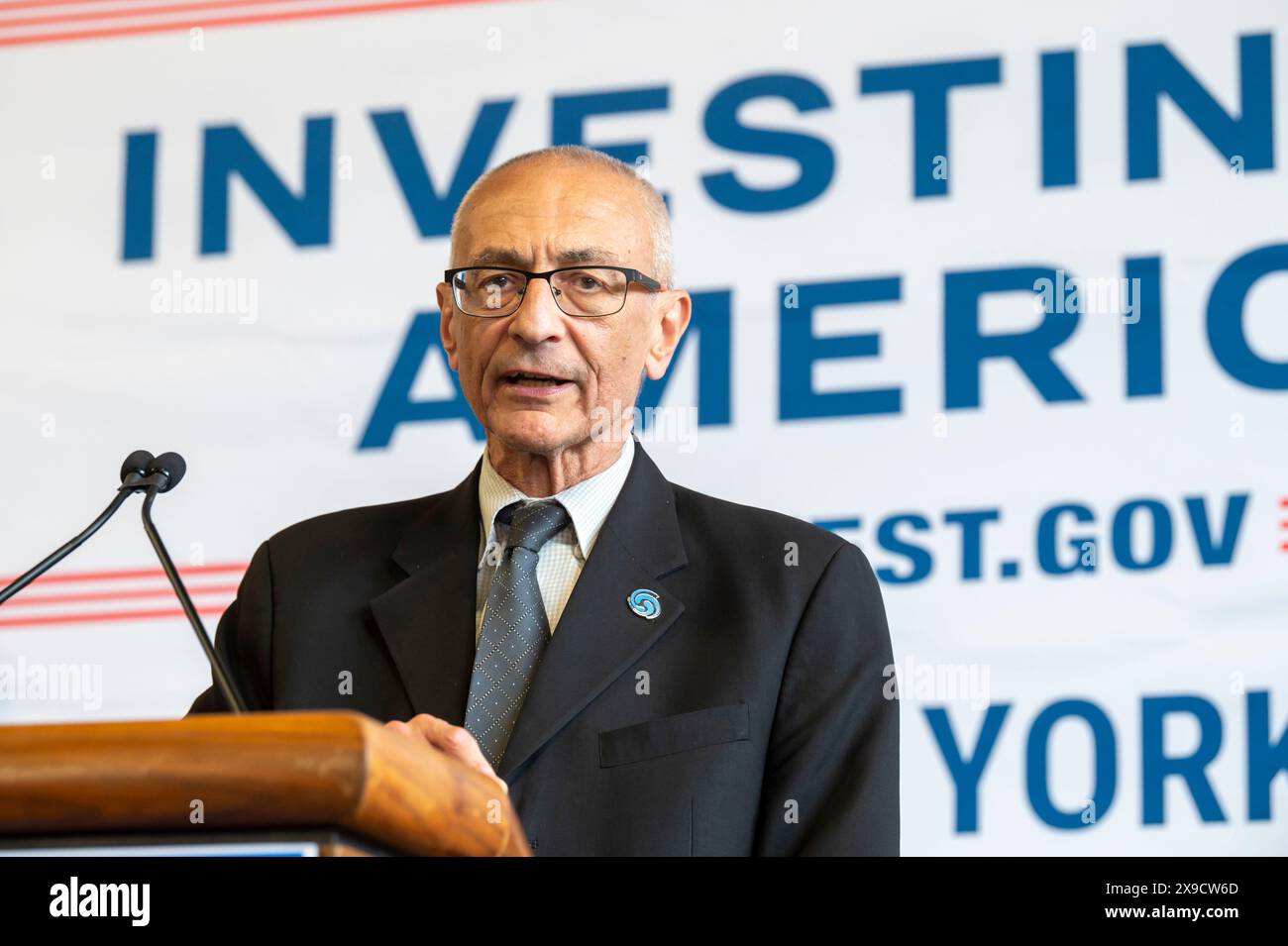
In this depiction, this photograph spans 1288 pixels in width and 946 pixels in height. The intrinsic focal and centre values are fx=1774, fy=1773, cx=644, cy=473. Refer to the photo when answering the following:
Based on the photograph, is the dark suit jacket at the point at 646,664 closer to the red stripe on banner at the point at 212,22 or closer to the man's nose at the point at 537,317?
the man's nose at the point at 537,317

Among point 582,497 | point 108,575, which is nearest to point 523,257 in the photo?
point 582,497

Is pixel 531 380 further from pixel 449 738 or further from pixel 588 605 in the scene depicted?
pixel 449 738

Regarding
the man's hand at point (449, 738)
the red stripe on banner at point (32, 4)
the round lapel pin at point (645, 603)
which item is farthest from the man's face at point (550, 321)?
the red stripe on banner at point (32, 4)

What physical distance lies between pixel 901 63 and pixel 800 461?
797 millimetres

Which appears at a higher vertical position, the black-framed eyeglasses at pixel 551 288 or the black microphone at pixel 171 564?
the black-framed eyeglasses at pixel 551 288

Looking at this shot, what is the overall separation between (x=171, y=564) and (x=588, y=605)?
480 millimetres

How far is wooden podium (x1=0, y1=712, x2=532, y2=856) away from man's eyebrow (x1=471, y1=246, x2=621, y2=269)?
1184 mm

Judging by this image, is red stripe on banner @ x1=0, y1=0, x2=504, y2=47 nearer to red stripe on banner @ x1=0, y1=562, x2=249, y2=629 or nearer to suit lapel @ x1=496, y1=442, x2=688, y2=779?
red stripe on banner @ x1=0, y1=562, x2=249, y2=629

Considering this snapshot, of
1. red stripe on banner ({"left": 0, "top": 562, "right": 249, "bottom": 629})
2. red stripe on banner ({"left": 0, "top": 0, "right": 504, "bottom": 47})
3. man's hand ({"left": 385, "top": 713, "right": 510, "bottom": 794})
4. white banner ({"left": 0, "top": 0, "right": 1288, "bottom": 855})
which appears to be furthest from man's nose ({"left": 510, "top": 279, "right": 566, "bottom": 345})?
red stripe on banner ({"left": 0, "top": 0, "right": 504, "bottom": 47})

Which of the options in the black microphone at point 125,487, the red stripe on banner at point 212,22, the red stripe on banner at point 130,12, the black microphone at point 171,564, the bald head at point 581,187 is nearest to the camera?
the black microphone at point 171,564

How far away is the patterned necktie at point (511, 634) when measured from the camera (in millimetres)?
2053

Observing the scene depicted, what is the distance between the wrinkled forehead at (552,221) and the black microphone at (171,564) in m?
0.46

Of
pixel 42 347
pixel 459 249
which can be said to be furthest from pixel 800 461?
pixel 42 347

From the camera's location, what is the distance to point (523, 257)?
2.28 m
